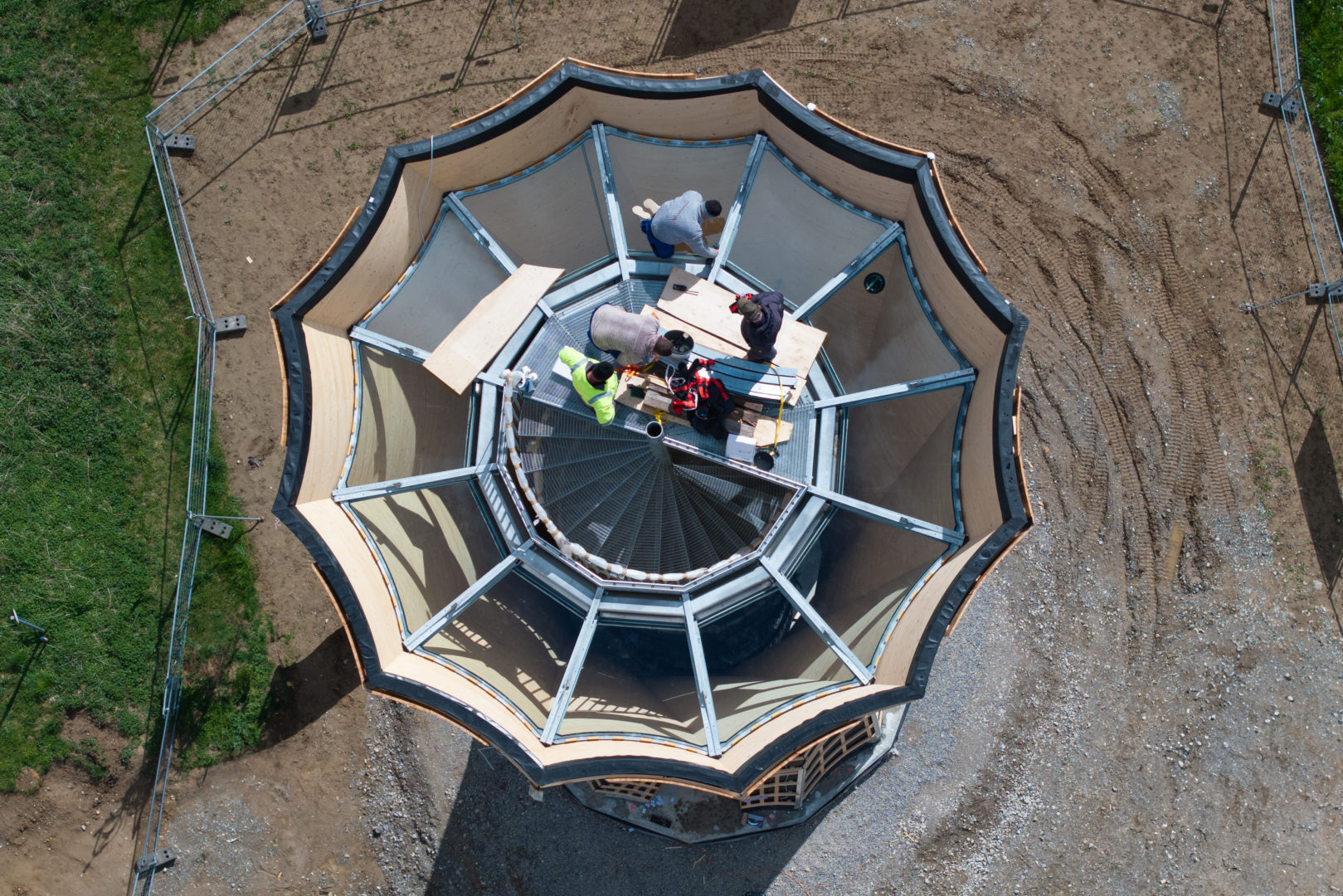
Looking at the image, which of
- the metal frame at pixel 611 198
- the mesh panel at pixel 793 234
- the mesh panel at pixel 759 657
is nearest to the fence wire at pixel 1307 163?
the mesh panel at pixel 793 234

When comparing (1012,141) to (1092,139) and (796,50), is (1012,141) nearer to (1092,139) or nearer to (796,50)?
(1092,139)

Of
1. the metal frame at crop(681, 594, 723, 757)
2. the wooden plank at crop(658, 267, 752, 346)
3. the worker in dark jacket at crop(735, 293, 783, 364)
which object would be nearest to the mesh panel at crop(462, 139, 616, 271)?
the wooden plank at crop(658, 267, 752, 346)

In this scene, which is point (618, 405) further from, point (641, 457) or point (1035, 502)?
point (1035, 502)

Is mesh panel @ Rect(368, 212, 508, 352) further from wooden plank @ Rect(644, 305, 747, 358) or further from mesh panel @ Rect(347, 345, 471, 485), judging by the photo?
wooden plank @ Rect(644, 305, 747, 358)

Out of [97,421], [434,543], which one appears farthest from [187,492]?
[434,543]

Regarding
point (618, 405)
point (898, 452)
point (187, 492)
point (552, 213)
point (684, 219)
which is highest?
point (684, 219)

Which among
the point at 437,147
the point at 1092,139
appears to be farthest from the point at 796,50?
the point at 437,147
